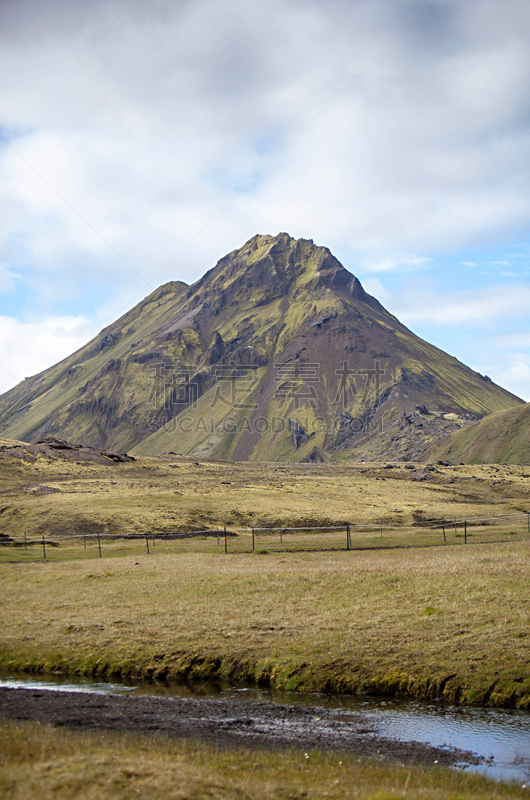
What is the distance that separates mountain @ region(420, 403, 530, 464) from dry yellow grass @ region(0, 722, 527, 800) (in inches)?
6663

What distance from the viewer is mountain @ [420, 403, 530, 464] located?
561 ft

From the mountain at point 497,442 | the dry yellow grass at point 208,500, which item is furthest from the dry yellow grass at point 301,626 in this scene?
the mountain at point 497,442

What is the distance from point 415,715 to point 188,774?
24.8 ft

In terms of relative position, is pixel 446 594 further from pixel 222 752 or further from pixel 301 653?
pixel 222 752

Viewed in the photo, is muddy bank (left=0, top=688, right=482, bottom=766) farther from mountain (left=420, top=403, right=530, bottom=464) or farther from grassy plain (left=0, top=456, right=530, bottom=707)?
mountain (left=420, top=403, right=530, bottom=464)

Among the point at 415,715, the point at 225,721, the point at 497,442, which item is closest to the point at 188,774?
the point at 225,721

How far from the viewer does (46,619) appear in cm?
2408

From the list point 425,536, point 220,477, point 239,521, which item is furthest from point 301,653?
point 220,477

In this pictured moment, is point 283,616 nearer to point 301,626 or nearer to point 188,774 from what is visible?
point 301,626

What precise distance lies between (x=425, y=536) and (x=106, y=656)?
4241 centimetres

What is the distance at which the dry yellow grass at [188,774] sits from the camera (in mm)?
8891

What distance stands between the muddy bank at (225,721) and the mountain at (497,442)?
547 feet

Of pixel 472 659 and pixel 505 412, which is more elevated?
pixel 505 412

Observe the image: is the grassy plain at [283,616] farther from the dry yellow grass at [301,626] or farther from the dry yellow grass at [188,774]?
the dry yellow grass at [188,774]
